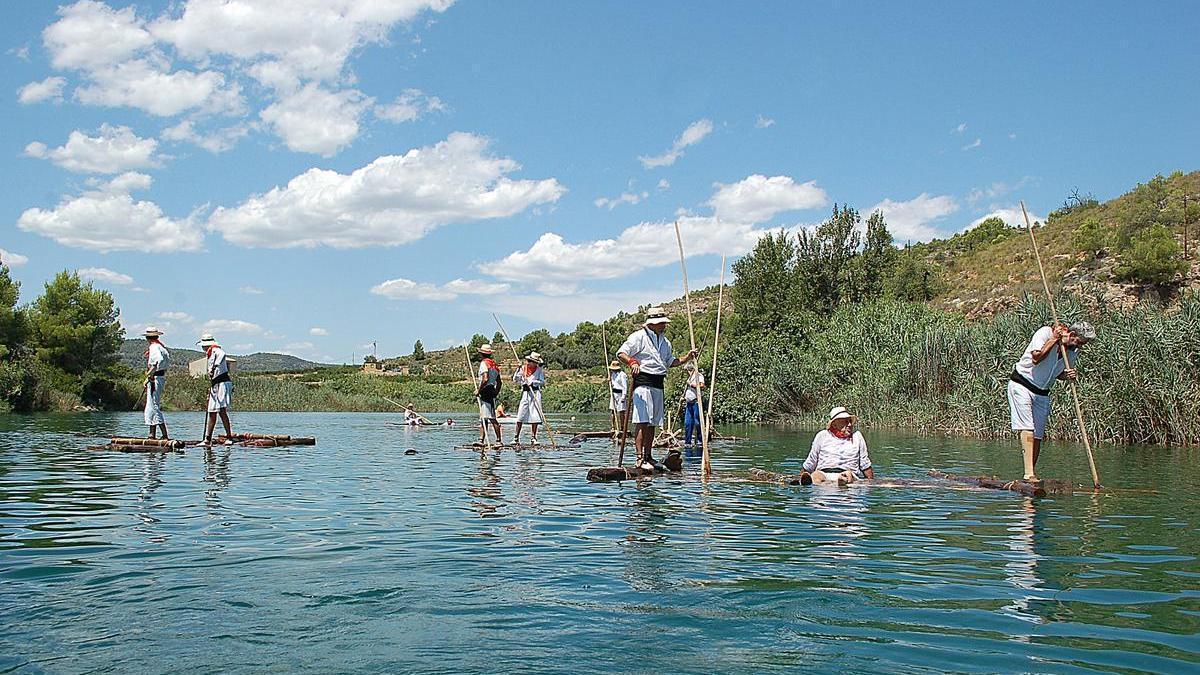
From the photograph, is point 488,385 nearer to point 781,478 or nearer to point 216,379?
point 216,379

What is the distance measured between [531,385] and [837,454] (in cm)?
936

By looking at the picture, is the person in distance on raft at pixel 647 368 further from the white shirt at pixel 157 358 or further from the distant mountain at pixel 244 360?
the distant mountain at pixel 244 360

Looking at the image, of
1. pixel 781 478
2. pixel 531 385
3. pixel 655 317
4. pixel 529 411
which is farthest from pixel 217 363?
pixel 781 478

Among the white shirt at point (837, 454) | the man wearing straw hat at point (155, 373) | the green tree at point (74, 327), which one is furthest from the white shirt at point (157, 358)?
the green tree at point (74, 327)

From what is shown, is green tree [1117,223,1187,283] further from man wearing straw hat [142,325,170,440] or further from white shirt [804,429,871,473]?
man wearing straw hat [142,325,170,440]

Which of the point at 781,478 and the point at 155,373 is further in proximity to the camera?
the point at 155,373

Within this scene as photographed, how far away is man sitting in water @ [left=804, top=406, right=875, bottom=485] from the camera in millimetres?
11750

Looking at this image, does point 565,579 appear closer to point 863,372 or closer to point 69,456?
point 69,456

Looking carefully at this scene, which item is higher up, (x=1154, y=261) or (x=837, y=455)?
(x=1154, y=261)

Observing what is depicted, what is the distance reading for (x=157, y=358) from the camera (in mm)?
17594

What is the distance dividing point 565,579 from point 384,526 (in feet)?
9.24

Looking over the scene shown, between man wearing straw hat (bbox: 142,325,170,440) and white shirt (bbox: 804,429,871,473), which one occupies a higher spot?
man wearing straw hat (bbox: 142,325,170,440)

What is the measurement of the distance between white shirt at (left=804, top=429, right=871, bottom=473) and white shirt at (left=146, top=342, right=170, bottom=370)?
11768 millimetres

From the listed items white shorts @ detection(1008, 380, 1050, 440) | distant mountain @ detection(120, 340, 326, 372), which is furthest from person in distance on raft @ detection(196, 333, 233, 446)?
distant mountain @ detection(120, 340, 326, 372)
